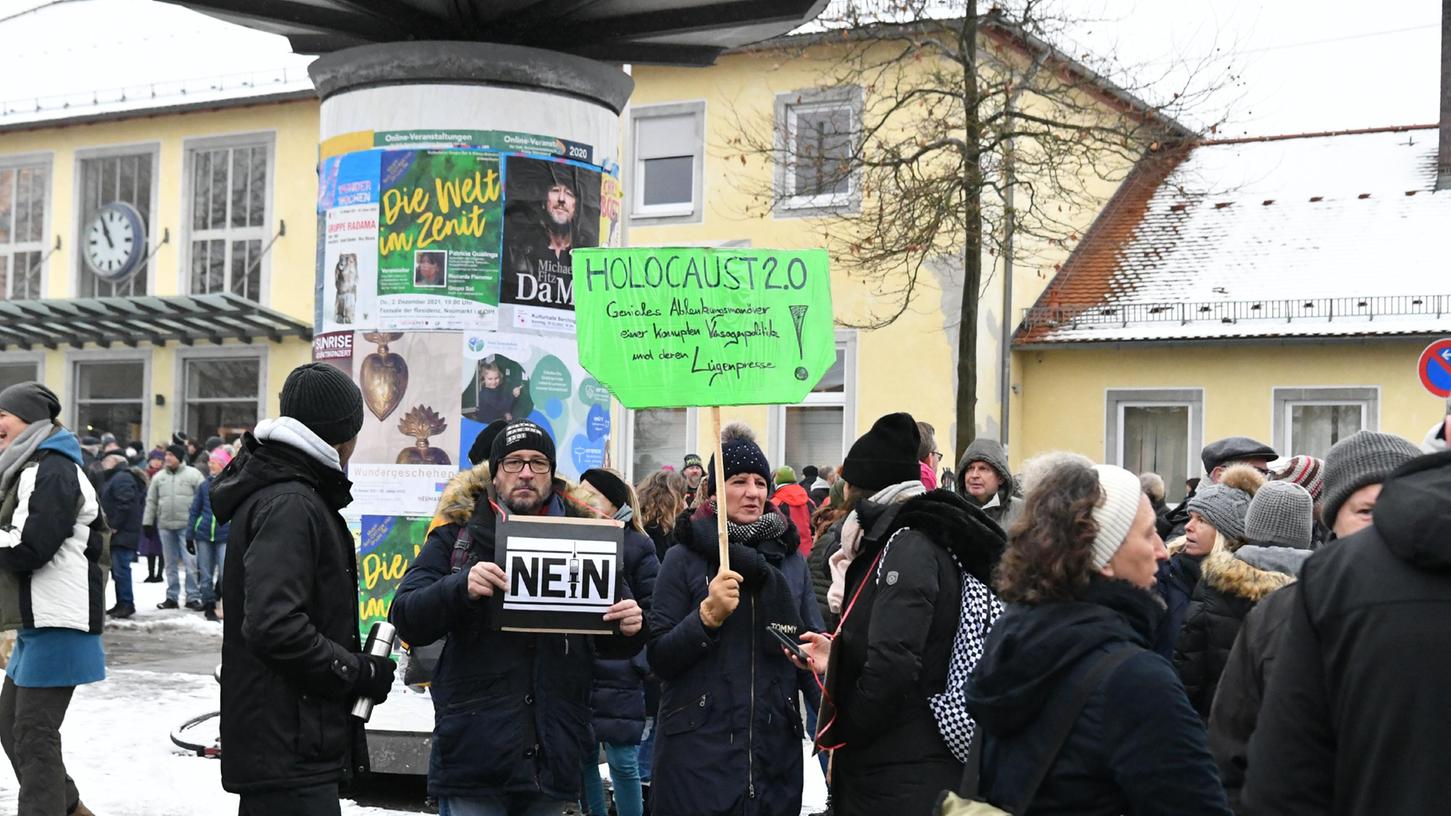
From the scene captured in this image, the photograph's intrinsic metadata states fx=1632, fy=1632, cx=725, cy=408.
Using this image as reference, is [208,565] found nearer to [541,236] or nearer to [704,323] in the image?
[541,236]

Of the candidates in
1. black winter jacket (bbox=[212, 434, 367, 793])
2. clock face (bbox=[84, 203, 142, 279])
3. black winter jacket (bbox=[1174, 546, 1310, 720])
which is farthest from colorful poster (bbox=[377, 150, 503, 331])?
clock face (bbox=[84, 203, 142, 279])

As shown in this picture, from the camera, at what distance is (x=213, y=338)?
26.9 m

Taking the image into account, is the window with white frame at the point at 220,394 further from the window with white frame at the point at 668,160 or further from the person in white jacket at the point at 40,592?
the person in white jacket at the point at 40,592

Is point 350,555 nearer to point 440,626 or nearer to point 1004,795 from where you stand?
point 440,626

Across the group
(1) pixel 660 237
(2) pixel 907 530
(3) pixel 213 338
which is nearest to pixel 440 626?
(2) pixel 907 530

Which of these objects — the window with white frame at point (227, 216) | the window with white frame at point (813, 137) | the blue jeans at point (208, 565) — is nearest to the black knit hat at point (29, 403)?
the blue jeans at point (208, 565)

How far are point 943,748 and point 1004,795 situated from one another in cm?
147

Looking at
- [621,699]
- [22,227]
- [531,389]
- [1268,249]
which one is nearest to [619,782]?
[621,699]

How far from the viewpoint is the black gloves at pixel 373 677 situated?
480 centimetres

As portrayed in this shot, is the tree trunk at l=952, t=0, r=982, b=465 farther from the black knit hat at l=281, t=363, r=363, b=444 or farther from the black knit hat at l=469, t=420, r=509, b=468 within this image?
the black knit hat at l=281, t=363, r=363, b=444

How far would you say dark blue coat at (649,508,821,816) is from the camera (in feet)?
17.8

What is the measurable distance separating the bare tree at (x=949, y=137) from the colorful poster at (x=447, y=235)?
28.2 ft

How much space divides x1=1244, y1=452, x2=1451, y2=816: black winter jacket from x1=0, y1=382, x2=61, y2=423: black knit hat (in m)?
5.65

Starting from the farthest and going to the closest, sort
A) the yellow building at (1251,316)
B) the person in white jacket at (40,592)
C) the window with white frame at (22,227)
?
the window with white frame at (22,227) → the yellow building at (1251,316) → the person in white jacket at (40,592)
